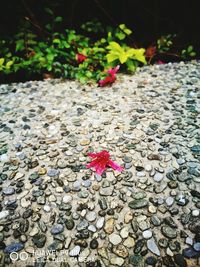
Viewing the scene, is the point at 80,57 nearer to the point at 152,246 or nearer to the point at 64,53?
the point at 64,53

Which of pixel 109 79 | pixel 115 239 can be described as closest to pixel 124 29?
pixel 109 79

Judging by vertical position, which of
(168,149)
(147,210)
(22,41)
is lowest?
(147,210)

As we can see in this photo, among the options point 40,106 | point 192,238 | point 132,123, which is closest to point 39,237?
point 192,238

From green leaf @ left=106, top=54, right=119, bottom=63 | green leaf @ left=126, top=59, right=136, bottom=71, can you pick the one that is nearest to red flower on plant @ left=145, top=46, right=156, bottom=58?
green leaf @ left=126, top=59, right=136, bottom=71

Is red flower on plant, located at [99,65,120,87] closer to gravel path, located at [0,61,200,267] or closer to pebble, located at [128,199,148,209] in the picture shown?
gravel path, located at [0,61,200,267]

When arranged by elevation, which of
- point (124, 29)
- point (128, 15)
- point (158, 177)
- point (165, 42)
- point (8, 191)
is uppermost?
point (128, 15)

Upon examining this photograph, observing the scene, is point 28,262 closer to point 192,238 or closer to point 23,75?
point 192,238

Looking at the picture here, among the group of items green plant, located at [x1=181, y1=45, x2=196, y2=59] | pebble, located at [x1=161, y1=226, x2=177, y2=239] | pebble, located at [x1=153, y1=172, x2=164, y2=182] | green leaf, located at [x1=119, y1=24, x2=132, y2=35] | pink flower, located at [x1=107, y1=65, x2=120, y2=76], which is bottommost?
pebble, located at [x1=161, y1=226, x2=177, y2=239]
